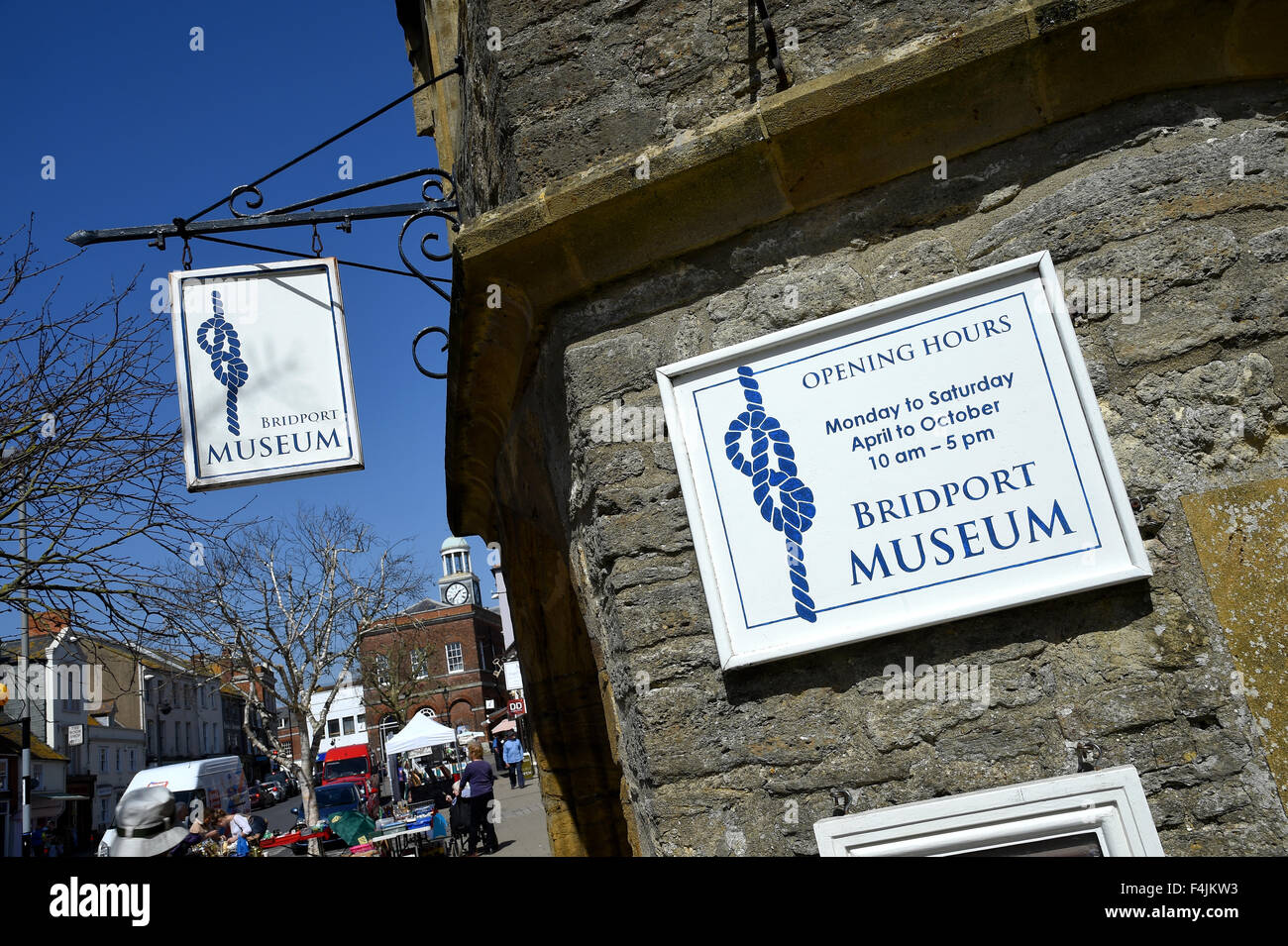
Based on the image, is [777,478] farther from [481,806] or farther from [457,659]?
[457,659]

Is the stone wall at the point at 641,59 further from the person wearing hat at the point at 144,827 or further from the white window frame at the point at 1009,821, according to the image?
the person wearing hat at the point at 144,827

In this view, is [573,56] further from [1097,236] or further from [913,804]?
[913,804]

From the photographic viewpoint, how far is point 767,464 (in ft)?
9.47

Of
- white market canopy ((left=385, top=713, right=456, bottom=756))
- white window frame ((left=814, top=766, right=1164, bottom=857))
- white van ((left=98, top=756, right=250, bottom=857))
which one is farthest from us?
white van ((left=98, top=756, right=250, bottom=857))

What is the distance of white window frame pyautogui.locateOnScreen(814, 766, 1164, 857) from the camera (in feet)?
7.99

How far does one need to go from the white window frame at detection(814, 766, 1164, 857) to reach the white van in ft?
87.6

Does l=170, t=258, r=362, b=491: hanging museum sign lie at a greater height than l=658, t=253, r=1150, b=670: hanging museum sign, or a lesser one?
greater

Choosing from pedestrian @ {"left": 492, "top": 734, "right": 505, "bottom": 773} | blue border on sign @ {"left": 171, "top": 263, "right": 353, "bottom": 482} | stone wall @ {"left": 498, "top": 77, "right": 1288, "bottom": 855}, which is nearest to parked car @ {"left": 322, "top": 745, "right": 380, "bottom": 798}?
pedestrian @ {"left": 492, "top": 734, "right": 505, "bottom": 773}

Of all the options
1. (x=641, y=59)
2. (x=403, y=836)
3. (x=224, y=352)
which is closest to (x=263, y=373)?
(x=224, y=352)

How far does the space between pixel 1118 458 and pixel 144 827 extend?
4.55 meters

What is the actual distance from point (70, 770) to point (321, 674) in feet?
85.7

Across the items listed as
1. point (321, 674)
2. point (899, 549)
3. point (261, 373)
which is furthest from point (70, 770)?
point (899, 549)

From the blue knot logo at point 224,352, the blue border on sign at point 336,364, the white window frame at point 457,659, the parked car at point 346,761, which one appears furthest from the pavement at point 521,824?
the white window frame at point 457,659

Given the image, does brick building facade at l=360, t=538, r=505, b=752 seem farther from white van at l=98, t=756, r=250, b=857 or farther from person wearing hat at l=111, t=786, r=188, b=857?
person wearing hat at l=111, t=786, r=188, b=857
